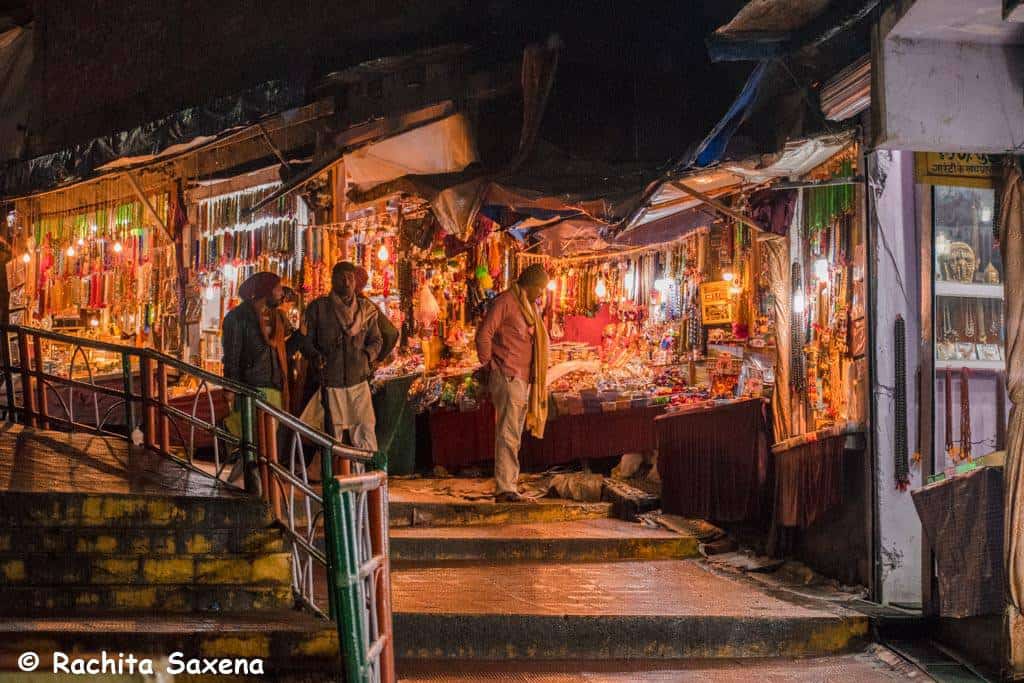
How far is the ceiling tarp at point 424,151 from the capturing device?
10.8 meters

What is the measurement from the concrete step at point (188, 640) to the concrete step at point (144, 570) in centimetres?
60

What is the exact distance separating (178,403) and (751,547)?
709cm

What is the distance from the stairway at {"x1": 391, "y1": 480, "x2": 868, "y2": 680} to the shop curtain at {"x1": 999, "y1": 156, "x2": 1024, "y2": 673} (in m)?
1.19

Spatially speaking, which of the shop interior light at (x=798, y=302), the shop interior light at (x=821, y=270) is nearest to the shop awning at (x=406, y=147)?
the shop interior light at (x=798, y=302)

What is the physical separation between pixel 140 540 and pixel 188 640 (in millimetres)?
1391

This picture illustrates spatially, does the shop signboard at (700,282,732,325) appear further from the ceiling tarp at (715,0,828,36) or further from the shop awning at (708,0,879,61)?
the ceiling tarp at (715,0,828,36)

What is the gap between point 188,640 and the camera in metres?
6.12

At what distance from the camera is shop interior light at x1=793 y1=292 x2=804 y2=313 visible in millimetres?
9400

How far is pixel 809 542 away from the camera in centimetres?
866

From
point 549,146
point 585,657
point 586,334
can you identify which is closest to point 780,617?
point 585,657

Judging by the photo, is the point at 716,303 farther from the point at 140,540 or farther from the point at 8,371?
the point at 8,371

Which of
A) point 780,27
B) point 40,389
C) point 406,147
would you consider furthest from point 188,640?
point 406,147

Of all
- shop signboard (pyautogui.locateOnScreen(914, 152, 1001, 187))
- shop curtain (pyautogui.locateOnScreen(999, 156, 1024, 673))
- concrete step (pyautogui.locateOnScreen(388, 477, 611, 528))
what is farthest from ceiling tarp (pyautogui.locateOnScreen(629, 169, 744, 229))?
shop curtain (pyautogui.locateOnScreen(999, 156, 1024, 673))

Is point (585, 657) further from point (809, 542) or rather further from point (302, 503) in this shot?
point (302, 503)
